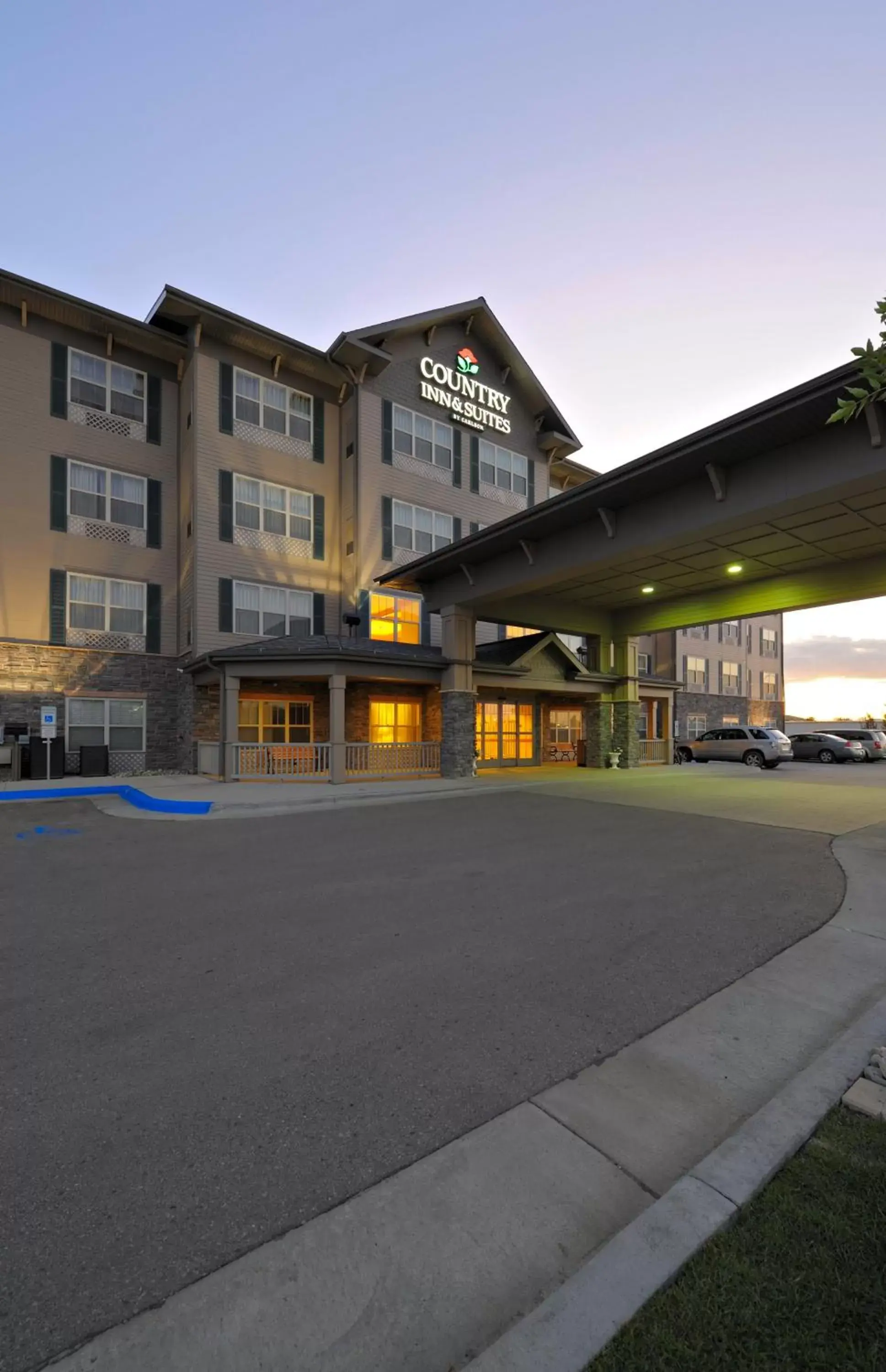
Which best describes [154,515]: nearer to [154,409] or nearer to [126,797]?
[154,409]

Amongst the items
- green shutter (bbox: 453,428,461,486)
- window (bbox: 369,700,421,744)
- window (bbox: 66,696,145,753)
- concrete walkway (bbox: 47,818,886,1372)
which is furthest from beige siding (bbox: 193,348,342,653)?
concrete walkway (bbox: 47,818,886,1372)

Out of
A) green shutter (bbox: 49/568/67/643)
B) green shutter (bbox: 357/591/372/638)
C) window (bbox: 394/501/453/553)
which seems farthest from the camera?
window (bbox: 394/501/453/553)

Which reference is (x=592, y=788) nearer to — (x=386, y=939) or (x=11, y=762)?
(x=386, y=939)

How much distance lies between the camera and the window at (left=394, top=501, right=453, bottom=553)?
2262 centimetres

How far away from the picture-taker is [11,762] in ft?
56.5

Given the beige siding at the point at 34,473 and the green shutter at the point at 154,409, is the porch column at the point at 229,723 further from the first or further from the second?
the green shutter at the point at 154,409

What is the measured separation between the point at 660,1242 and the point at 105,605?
845 inches

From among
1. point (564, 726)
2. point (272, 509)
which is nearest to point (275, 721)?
point (272, 509)

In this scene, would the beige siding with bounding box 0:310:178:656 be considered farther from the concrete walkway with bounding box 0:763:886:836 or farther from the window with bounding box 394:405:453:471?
the window with bounding box 394:405:453:471

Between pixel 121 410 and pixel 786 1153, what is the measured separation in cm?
2411

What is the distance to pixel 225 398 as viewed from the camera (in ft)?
66.1

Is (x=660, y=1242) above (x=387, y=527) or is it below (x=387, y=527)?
below

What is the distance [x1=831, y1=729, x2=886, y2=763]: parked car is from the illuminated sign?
74.0ft

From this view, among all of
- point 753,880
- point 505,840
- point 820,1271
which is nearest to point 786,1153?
point 820,1271
